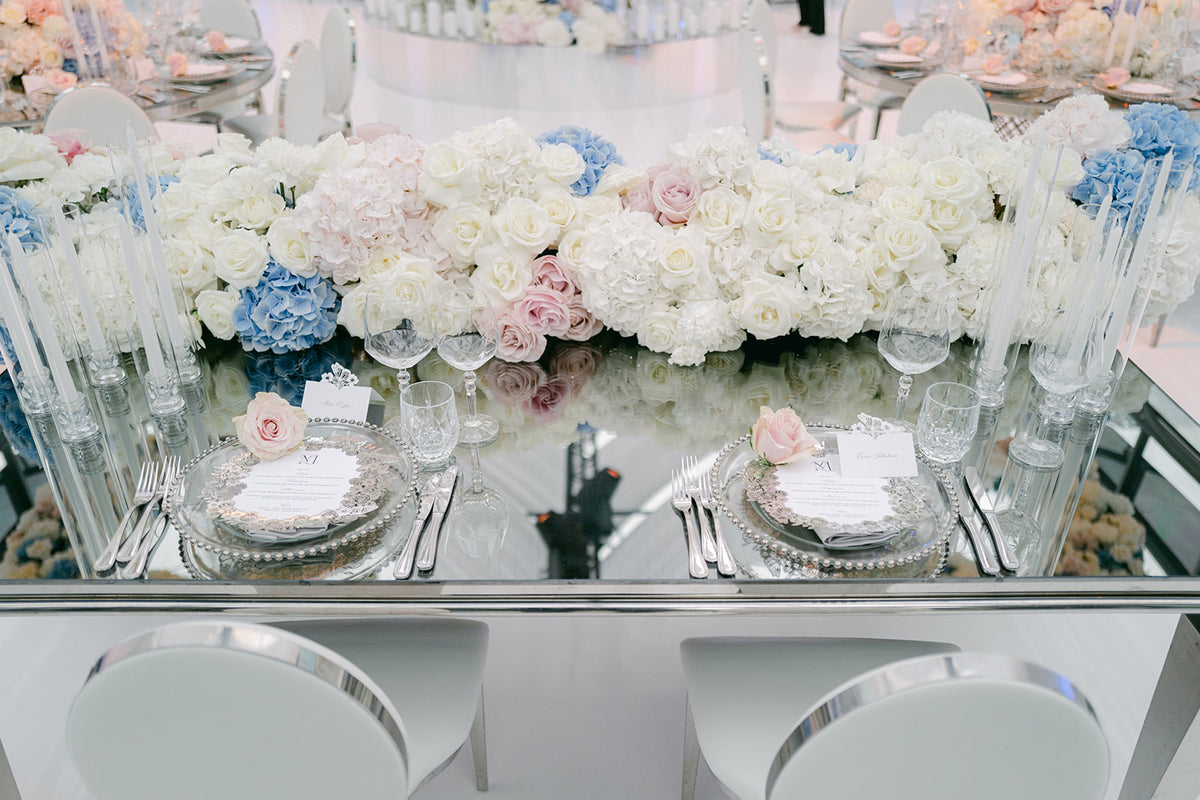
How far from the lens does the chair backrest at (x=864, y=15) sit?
4426 mm

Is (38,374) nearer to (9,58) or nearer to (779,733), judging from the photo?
(779,733)

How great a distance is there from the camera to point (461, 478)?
1316mm

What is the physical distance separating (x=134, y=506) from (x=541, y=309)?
714mm

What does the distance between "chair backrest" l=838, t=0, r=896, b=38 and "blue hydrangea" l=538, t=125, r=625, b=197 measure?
3.15 meters

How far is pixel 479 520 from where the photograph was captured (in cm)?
122

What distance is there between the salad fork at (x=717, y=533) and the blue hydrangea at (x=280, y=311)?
0.78 meters

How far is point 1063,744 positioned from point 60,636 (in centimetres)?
204

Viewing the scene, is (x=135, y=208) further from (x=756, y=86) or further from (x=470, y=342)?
(x=756, y=86)

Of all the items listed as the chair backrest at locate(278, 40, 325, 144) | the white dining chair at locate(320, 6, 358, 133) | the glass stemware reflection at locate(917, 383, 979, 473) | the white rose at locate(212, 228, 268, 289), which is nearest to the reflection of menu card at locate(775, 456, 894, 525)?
the glass stemware reflection at locate(917, 383, 979, 473)

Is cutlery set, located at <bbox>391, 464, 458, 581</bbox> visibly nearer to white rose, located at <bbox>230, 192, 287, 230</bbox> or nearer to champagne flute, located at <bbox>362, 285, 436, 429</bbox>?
champagne flute, located at <bbox>362, 285, 436, 429</bbox>

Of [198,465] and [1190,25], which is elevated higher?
[1190,25]

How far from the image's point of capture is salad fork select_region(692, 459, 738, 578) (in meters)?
1.12

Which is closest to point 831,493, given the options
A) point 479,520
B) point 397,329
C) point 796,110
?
point 479,520

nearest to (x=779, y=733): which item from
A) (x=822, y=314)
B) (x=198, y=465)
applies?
(x=822, y=314)
